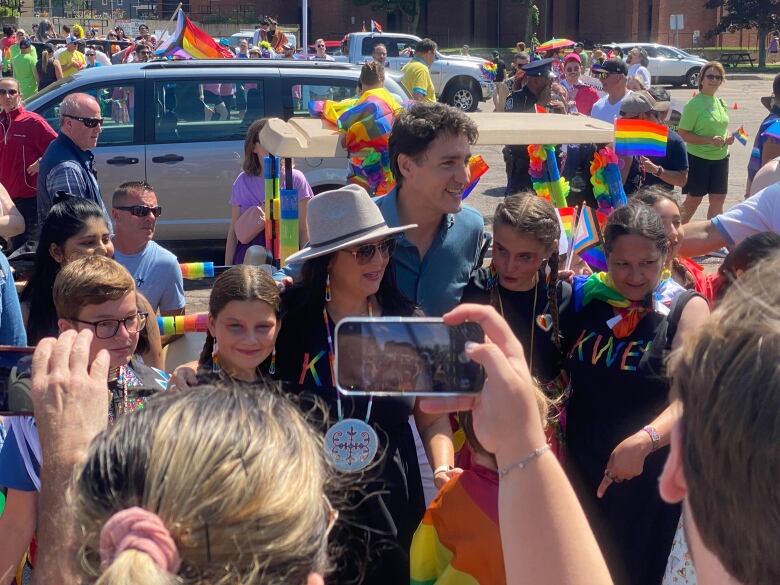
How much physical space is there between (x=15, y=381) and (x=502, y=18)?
55.4 metres

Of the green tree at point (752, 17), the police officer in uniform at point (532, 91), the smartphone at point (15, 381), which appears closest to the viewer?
the smartphone at point (15, 381)

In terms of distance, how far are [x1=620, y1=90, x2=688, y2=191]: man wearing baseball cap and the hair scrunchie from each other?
6.18 m

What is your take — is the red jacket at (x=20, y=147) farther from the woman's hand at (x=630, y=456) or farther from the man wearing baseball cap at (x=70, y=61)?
the man wearing baseball cap at (x=70, y=61)

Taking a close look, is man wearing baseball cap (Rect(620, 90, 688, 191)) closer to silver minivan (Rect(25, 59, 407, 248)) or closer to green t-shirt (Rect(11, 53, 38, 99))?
silver minivan (Rect(25, 59, 407, 248))

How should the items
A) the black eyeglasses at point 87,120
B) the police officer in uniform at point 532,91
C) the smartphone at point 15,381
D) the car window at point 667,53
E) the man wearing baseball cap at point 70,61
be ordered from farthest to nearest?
1. the car window at point 667,53
2. the man wearing baseball cap at point 70,61
3. the police officer in uniform at point 532,91
4. the black eyeglasses at point 87,120
5. the smartphone at point 15,381

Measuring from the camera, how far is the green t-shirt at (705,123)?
9.51m

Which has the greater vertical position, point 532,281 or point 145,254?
point 532,281

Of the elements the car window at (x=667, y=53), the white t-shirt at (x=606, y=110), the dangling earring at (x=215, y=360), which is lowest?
the dangling earring at (x=215, y=360)

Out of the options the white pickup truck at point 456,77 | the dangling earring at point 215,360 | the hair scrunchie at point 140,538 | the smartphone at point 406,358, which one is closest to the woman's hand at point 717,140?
the dangling earring at point 215,360

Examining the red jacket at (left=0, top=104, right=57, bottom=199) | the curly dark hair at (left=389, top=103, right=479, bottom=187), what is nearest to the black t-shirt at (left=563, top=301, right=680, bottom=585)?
Result: the curly dark hair at (left=389, top=103, right=479, bottom=187)

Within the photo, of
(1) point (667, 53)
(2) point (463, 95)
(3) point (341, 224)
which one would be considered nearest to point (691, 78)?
(1) point (667, 53)

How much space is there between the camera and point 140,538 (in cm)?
123

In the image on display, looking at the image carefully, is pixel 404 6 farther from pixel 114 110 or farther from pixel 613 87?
pixel 114 110

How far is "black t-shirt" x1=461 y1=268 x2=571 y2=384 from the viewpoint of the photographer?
3.45 metres
